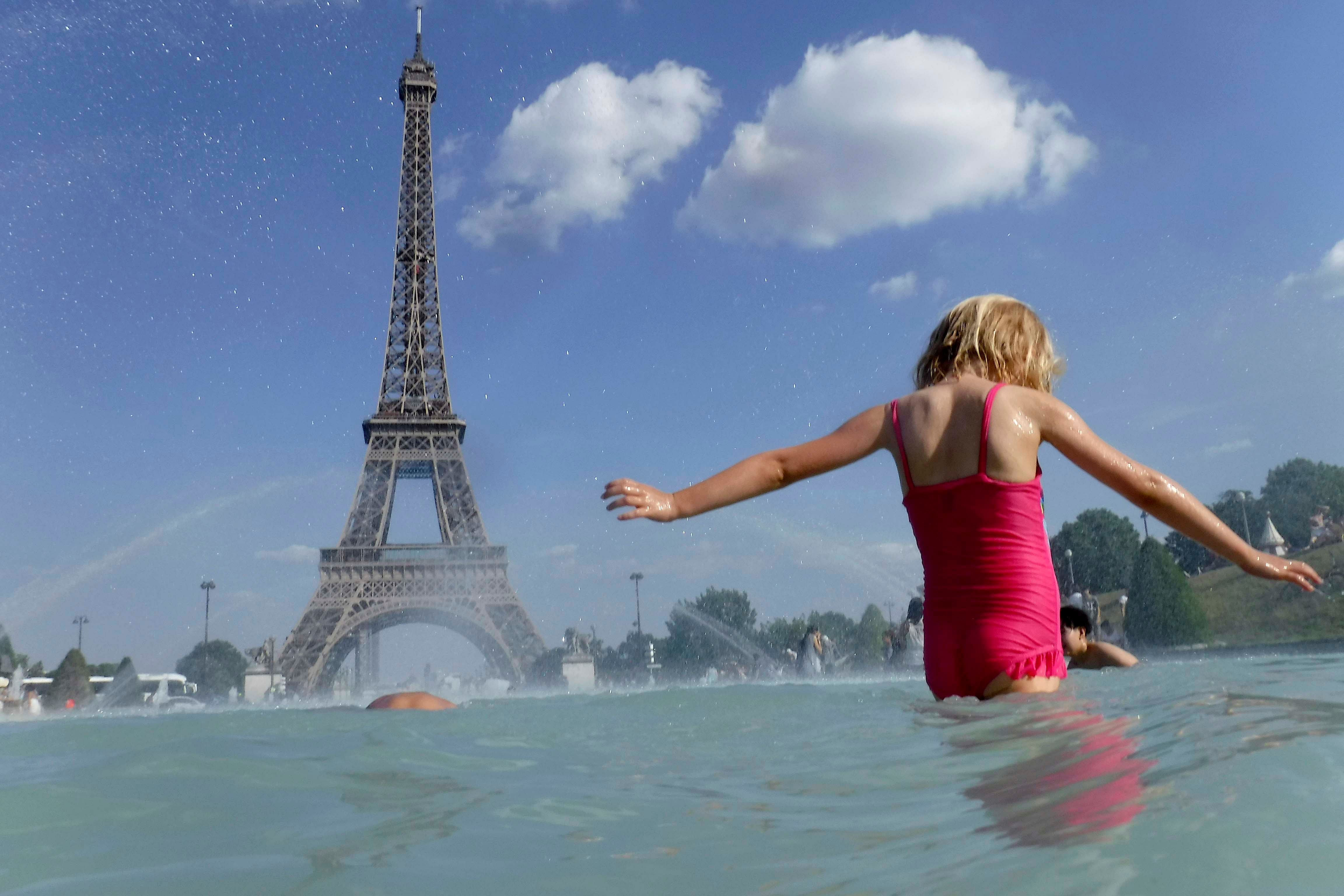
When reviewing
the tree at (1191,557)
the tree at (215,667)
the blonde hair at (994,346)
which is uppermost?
the tree at (1191,557)

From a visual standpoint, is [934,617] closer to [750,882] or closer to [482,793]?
[482,793]

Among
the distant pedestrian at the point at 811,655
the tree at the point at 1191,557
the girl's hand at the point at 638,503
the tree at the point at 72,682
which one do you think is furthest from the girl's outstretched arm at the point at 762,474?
the tree at the point at 1191,557

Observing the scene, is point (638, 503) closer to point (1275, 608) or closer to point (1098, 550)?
point (1275, 608)

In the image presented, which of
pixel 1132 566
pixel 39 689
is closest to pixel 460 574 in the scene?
→ pixel 39 689

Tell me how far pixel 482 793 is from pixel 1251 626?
5259cm

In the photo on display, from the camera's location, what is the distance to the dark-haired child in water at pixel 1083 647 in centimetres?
667

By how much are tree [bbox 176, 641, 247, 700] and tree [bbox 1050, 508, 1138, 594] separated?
6856cm

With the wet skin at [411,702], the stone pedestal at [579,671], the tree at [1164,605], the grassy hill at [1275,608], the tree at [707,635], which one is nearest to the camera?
the wet skin at [411,702]

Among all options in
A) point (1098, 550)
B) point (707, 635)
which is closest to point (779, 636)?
point (707, 635)

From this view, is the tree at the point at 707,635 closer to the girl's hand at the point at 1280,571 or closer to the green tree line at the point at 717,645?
the green tree line at the point at 717,645

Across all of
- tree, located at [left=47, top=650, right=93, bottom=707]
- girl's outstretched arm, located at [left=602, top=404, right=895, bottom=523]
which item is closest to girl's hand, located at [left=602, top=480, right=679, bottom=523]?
girl's outstretched arm, located at [left=602, top=404, right=895, bottom=523]

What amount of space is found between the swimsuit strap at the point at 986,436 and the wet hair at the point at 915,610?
14405 mm

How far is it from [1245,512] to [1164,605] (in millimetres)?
31532

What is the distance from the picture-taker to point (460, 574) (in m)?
38.6
